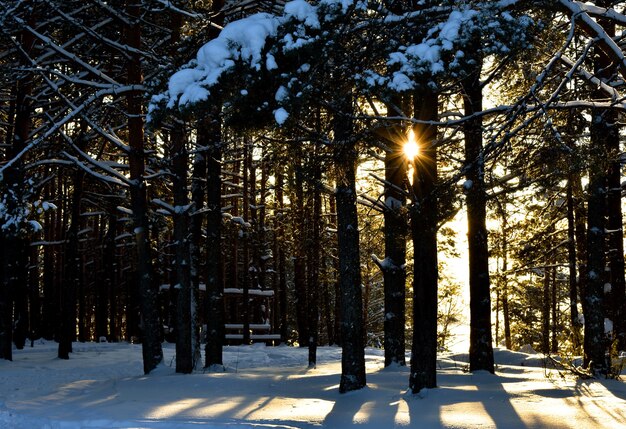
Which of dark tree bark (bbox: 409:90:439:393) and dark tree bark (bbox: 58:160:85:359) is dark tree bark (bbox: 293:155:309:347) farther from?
dark tree bark (bbox: 58:160:85:359)

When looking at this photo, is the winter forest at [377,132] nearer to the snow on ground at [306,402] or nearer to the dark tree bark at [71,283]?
the dark tree bark at [71,283]

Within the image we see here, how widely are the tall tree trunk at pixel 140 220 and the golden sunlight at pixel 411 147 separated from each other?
21.4ft

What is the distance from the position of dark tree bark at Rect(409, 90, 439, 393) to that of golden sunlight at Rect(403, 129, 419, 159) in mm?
94

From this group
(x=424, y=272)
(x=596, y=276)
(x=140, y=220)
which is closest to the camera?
(x=424, y=272)

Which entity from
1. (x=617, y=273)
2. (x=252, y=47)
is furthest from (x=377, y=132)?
(x=617, y=273)

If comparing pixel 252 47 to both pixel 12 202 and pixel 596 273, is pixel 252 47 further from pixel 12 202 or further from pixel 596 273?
pixel 12 202

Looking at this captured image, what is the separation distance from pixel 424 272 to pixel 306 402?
2.78 m

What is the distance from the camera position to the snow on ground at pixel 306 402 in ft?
27.3

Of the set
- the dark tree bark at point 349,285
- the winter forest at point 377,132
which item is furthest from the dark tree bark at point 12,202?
the dark tree bark at point 349,285

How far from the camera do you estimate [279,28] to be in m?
8.24

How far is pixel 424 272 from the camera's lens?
10.2m

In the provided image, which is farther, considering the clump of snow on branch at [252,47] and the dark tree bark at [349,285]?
the dark tree bark at [349,285]

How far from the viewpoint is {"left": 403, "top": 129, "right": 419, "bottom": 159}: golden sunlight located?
10123mm

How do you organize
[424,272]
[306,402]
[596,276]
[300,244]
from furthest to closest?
1. [300,244]
2. [596,276]
3. [306,402]
4. [424,272]
